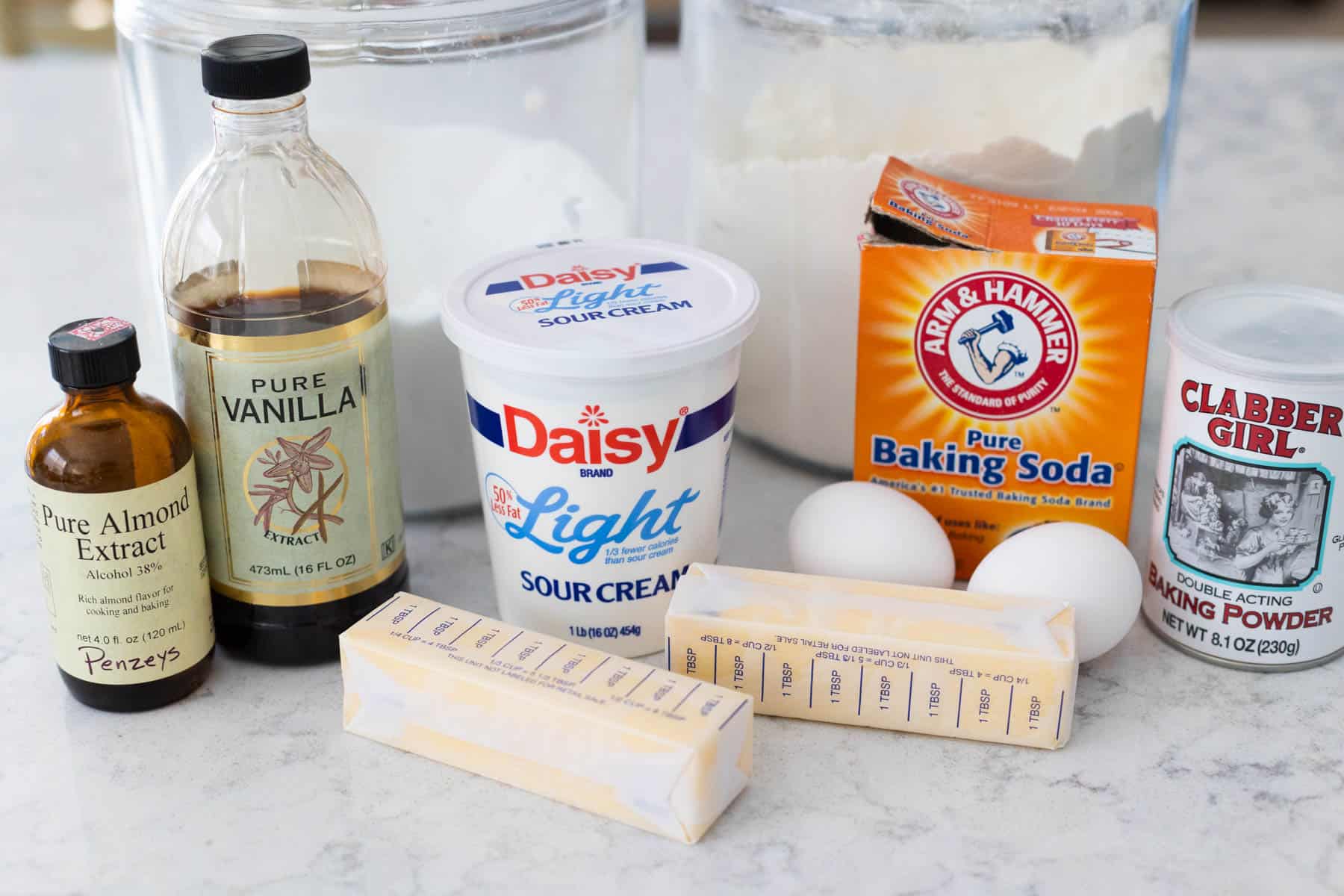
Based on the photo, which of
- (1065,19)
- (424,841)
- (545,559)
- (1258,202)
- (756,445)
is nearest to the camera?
(424,841)

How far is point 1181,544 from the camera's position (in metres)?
0.83

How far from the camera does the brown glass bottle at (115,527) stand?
74 cm

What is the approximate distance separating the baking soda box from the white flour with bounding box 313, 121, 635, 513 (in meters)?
0.23

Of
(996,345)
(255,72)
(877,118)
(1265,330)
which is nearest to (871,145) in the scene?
(877,118)

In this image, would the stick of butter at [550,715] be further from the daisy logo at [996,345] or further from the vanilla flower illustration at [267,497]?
the daisy logo at [996,345]

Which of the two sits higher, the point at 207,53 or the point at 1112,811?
the point at 207,53

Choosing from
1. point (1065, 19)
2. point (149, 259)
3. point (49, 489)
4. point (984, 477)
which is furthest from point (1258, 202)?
point (49, 489)

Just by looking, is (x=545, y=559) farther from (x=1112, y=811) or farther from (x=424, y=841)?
(x=1112, y=811)

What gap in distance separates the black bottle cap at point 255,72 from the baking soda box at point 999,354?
35 cm

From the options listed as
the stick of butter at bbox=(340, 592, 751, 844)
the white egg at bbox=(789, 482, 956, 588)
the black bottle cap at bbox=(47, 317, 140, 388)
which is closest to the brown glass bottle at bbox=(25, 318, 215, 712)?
the black bottle cap at bbox=(47, 317, 140, 388)

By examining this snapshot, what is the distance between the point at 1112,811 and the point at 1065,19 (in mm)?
523

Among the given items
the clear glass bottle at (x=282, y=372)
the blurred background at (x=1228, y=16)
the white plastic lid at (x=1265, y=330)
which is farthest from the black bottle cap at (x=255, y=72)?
the blurred background at (x=1228, y=16)

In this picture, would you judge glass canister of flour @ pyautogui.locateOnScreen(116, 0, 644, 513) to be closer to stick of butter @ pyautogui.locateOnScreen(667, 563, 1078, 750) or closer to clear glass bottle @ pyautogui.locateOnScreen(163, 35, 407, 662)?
clear glass bottle @ pyautogui.locateOnScreen(163, 35, 407, 662)

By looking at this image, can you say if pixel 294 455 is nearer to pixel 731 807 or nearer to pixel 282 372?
pixel 282 372
